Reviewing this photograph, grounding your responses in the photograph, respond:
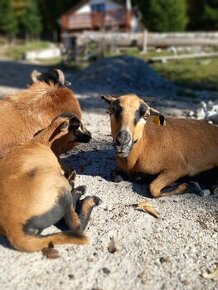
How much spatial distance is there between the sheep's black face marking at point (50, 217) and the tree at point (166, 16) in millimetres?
39838

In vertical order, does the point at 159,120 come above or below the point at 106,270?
above

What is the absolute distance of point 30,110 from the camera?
6.55 meters

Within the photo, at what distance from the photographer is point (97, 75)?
51.2ft

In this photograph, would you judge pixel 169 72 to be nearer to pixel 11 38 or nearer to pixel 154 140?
pixel 154 140

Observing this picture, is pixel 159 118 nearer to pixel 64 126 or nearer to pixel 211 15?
pixel 64 126

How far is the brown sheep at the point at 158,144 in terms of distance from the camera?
543 centimetres

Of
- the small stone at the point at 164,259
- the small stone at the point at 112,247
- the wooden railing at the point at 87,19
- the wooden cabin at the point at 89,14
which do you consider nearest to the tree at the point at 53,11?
the wooden cabin at the point at 89,14

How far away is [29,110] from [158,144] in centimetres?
189

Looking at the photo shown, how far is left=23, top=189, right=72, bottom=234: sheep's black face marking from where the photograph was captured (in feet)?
14.3

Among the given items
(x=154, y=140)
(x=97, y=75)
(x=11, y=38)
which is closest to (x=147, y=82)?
(x=97, y=75)

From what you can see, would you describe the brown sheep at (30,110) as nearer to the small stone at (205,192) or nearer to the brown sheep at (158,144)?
the brown sheep at (158,144)

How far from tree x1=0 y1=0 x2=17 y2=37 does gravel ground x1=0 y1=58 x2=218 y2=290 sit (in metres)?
51.6

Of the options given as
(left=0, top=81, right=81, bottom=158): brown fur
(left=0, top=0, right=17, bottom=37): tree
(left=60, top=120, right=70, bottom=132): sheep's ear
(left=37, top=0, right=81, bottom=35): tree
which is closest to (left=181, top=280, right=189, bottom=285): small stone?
(left=60, top=120, right=70, bottom=132): sheep's ear

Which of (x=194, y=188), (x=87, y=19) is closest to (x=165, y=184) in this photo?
(x=194, y=188)
